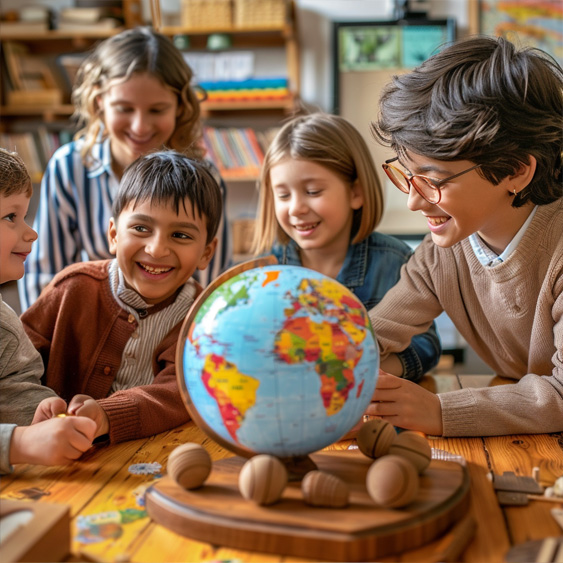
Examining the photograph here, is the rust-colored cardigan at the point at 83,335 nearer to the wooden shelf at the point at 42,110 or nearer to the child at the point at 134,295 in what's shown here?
the child at the point at 134,295

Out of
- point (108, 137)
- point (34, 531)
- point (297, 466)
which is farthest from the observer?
point (108, 137)

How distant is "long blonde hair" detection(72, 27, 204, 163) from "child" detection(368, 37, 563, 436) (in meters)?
1.14

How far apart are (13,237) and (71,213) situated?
141 cm

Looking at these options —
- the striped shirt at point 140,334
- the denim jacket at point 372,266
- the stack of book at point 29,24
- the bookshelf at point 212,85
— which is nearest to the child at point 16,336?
the striped shirt at point 140,334

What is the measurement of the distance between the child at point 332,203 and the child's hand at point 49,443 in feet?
3.68

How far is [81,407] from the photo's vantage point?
4.96ft

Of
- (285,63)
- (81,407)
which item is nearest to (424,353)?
(81,407)

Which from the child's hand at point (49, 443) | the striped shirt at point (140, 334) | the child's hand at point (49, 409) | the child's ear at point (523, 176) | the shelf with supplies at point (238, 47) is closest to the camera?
the child's hand at point (49, 443)

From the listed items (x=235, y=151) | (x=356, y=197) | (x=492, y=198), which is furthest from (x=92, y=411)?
(x=235, y=151)

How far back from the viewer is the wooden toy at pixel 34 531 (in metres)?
1.01

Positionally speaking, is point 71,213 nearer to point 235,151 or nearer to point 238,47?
point 235,151

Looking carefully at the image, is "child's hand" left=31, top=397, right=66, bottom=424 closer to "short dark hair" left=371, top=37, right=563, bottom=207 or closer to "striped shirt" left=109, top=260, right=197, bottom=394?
"striped shirt" left=109, top=260, right=197, bottom=394

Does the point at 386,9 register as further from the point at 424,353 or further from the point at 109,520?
the point at 109,520

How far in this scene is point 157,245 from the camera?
1.78 meters
